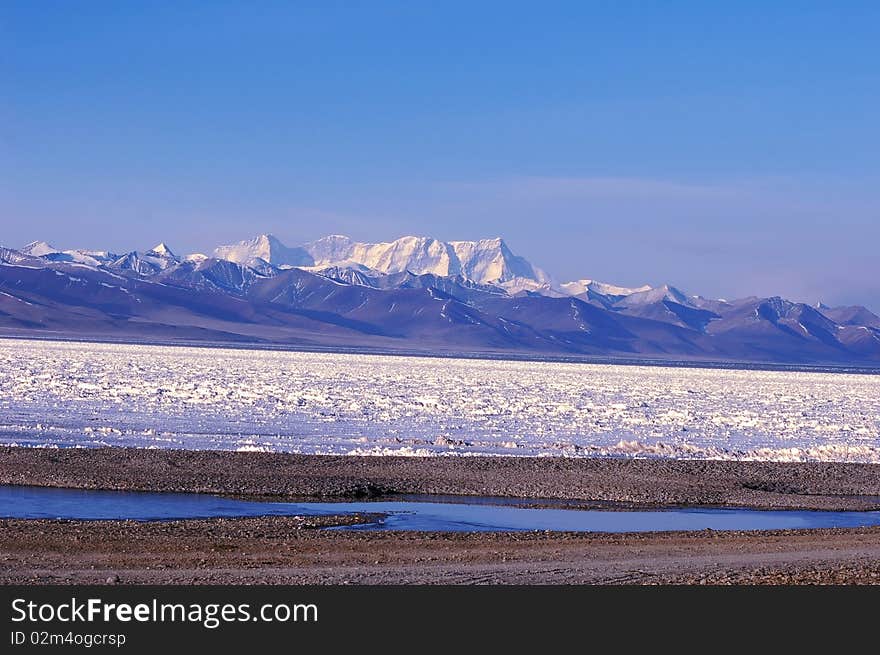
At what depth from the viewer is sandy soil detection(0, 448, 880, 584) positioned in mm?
12039

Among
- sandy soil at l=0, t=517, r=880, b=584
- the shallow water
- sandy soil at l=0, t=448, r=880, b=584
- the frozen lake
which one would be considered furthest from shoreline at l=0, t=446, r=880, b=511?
sandy soil at l=0, t=517, r=880, b=584

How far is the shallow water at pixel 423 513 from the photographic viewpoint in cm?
1712

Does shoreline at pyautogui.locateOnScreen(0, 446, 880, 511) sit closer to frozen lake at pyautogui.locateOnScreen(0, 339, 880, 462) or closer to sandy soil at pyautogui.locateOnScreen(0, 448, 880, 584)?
sandy soil at pyautogui.locateOnScreen(0, 448, 880, 584)

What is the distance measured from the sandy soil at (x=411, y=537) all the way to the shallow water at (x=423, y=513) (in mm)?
749

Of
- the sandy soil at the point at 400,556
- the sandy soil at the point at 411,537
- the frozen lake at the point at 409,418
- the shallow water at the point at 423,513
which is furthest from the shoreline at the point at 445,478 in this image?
the sandy soil at the point at 400,556

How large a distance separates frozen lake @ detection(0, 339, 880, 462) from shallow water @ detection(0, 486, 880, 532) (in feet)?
20.8

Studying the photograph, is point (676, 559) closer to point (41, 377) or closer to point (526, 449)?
point (526, 449)

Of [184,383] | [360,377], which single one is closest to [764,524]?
[184,383]

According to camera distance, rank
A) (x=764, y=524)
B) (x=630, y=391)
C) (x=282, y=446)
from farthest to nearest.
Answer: (x=630, y=391) → (x=282, y=446) → (x=764, y=524)

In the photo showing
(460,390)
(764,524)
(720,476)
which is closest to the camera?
(764,524)

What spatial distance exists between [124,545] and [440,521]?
5222 millimetres

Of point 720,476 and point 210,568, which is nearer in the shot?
point 210,568

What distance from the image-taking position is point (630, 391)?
5703 centimetres

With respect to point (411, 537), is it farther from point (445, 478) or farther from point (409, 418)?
point (409, 418)
